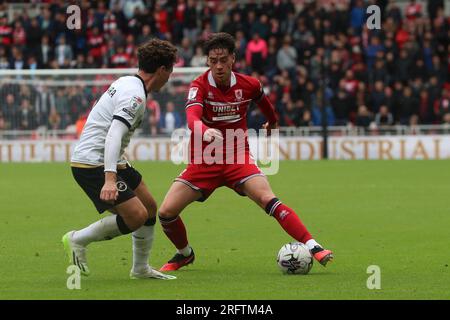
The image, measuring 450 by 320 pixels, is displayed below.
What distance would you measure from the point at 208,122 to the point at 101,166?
57.7 inches

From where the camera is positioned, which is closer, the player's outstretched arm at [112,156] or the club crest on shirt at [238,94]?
the player's outstretched arm at [112,156]

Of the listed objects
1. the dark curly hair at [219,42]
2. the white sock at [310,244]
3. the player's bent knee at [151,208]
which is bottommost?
the white sock at [310,244]

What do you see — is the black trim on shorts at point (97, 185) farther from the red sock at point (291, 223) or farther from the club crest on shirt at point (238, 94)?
the club crest on shirt at point (238, 94)

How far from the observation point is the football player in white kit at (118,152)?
333 inches

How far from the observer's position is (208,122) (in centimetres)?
993

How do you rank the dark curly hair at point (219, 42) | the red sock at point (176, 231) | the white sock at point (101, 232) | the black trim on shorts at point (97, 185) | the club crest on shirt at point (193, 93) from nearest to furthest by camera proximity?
1. the black trim on shorts at point (97, 185)
2. the white sock at point (101, 232)
3. the dark curly hair at point (219, 42)
4. the club crest on shirt at point (193, 93)
5. the red sock at point (176, 231)

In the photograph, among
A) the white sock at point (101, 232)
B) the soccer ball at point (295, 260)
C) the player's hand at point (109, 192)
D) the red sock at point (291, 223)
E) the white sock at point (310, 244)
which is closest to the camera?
the player's hand at point (109, 192)

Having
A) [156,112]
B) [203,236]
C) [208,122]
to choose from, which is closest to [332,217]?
[203,236]

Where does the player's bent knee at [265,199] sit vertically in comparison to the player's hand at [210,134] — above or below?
below

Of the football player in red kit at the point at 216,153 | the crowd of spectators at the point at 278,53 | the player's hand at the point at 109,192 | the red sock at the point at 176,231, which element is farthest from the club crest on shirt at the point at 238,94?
the crowd of spectators at the point at 278,53

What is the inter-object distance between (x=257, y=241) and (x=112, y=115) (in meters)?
3.67

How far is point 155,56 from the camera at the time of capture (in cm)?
873

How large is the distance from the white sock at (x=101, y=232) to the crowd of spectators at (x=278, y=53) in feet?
58.1
